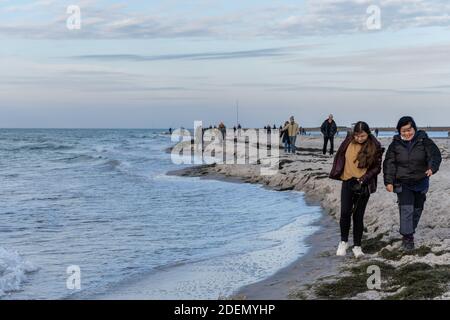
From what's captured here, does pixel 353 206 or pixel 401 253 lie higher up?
pixel 353 206

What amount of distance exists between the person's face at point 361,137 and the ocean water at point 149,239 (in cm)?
217

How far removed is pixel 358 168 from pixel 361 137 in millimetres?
428

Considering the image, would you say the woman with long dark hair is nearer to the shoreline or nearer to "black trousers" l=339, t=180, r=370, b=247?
"black trousers" l=339, t=180, r=370, b=247

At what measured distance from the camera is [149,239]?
478 inches

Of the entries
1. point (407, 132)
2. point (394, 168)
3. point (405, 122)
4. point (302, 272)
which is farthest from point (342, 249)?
point (405, 122)

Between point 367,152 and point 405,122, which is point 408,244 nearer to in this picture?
point 367,152

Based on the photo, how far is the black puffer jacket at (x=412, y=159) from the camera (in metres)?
8.21

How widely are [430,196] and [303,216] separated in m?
3.03

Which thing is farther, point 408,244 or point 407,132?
point 408,244

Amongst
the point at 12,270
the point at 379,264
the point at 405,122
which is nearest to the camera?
the point at 379,264

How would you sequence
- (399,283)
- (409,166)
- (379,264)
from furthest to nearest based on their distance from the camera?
(409,166), (379,264), (399,283)

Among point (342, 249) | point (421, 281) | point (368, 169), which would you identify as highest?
point (368, 169)

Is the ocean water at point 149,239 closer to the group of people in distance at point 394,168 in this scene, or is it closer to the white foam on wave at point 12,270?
the white foam on wave at point 12,270
